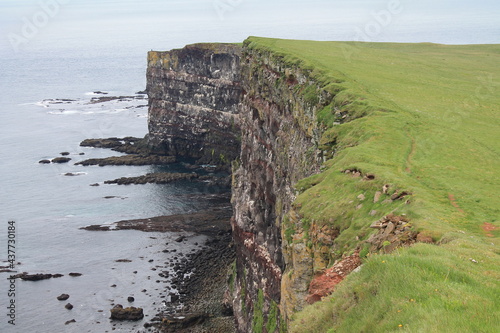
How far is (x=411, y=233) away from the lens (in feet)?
60.6

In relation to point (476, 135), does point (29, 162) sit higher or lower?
lower

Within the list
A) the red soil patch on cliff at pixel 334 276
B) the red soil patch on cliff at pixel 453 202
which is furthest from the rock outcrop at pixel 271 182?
the red soil patch on cliff at pixel 453 202

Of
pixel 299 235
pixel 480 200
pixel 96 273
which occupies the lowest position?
pixel 96 273

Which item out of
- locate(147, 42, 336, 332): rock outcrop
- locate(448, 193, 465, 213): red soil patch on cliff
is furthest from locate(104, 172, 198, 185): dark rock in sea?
locate(448, 193, 465, 213): red soil patch on cliff

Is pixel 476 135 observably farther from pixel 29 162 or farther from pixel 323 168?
pixel 29 162

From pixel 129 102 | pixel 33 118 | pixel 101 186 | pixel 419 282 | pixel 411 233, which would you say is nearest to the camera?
pixel 419 282

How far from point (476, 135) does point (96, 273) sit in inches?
1954

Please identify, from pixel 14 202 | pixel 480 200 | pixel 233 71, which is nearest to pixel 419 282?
pixel 480 200

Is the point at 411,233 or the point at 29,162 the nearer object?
the point at 411,233

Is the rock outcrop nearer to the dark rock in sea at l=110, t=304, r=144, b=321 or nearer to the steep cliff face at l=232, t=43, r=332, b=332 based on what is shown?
the steep cliff face at l=232, t=43, r=332, b=332

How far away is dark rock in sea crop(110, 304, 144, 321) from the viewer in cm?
5825

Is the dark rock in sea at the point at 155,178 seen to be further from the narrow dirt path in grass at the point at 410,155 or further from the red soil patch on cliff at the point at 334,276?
the red soil patch on cliff at the point at 334,276

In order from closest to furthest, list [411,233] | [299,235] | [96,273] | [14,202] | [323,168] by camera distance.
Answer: [411,233] → [299,235] → [323,168] → [96,273] → [14,202]

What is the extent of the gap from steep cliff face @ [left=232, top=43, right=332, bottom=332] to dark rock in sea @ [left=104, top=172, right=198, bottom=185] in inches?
1742
